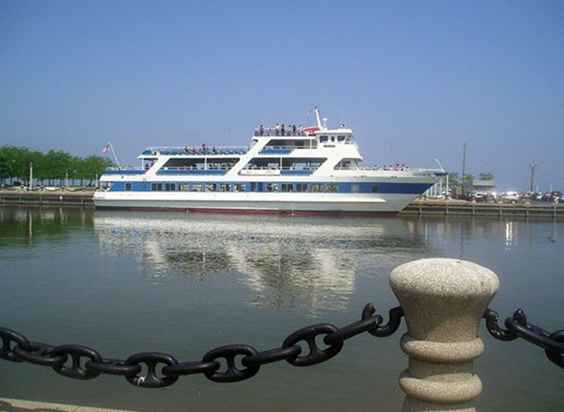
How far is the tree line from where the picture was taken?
74688 mm

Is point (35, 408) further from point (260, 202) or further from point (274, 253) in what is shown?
point (260, 202)

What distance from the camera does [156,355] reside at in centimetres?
273

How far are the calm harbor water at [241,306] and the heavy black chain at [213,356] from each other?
310 centimetres

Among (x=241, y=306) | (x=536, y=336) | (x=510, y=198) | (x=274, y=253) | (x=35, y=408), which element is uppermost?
(x=536, y=336)

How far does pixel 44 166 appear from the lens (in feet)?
252

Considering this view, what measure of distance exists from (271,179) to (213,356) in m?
39.8

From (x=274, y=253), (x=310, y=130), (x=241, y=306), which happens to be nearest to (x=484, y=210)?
(x=310, y=130)

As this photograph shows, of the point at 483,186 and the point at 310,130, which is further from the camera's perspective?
the point at 483,186

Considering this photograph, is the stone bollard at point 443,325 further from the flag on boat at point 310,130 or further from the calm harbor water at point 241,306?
the flag on boat at point 310,130

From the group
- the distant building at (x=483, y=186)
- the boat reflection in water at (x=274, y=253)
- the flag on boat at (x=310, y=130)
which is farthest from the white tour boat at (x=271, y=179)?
the distant building at (x=483, y=186)

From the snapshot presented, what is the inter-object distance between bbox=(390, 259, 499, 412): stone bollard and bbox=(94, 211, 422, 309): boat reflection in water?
27.6 feet

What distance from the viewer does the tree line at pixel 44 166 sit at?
245ft

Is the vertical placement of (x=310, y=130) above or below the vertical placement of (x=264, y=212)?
above

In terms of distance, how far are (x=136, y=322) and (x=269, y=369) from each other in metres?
3.15
